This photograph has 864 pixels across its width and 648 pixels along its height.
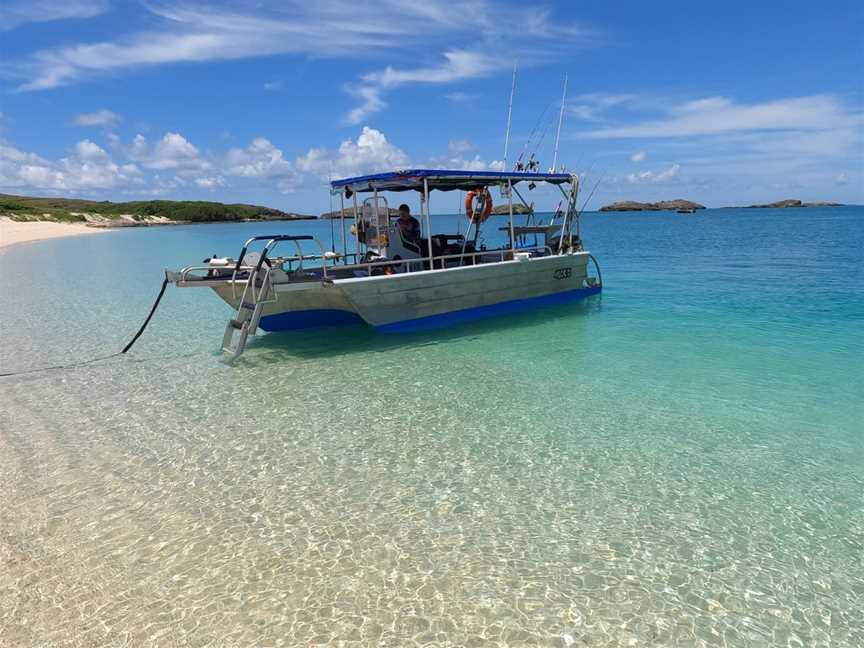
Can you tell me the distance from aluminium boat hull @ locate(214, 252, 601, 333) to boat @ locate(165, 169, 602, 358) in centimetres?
→ 2

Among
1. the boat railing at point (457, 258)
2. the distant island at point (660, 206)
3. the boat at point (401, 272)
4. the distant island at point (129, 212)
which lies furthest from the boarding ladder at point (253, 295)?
the distant island at point (660, 206)

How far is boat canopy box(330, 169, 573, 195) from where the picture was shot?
11430 millimetres

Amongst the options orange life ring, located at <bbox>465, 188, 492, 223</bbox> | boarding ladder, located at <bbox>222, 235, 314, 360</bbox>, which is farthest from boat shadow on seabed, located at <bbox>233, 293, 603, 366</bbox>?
orange life ring, located at <bbox>465, 188, 492, 223</bbox>

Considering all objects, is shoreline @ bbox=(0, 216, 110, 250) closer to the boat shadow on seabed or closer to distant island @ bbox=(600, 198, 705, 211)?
the boat shadow on seabed

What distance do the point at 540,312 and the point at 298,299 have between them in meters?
6.12

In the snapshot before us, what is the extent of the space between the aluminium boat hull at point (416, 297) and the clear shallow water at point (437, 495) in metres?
0.78

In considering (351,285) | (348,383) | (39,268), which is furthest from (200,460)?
(39,268)

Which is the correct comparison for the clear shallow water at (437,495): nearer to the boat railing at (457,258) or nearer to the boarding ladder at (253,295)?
the boarding ladder at (253,295)

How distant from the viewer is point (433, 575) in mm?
4262

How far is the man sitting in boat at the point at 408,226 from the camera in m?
12.5

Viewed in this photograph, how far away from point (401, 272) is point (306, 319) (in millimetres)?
2152

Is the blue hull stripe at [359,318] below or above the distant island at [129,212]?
above

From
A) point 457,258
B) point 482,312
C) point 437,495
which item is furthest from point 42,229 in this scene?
point 437,495

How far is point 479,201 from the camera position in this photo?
529 inches
